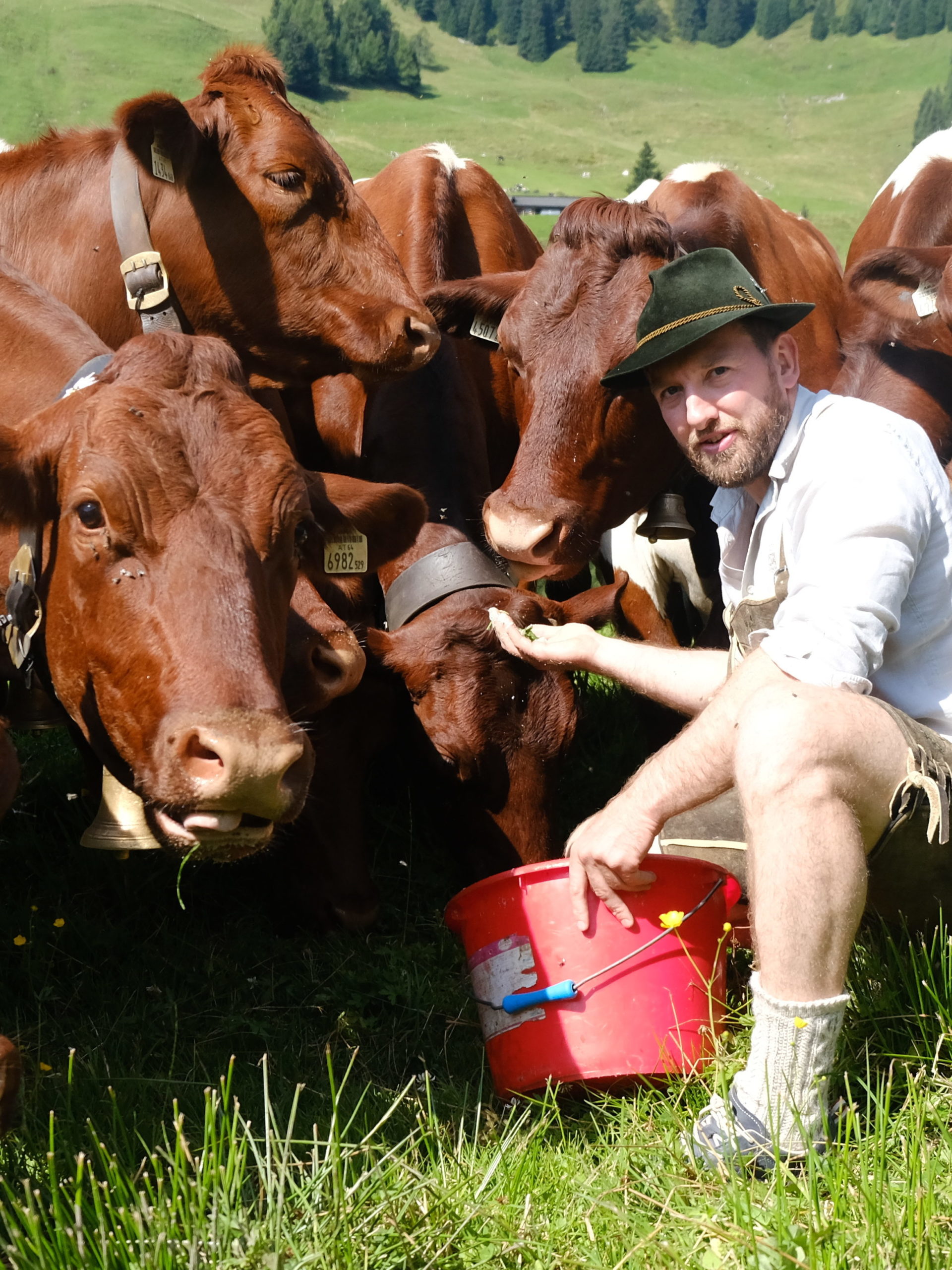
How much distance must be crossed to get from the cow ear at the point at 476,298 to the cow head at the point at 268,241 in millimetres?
206

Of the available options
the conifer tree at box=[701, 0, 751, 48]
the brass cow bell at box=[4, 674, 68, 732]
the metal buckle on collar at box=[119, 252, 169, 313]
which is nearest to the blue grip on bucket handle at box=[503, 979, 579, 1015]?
the brass cow bell at box=[4, 674, 68, 732]

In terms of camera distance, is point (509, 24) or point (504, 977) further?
point (509, 24)

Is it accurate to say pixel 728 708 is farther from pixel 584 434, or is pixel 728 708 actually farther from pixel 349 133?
pixel 349 133

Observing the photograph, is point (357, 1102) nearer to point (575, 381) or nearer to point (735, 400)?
point (735, 400)

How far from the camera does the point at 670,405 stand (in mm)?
3738

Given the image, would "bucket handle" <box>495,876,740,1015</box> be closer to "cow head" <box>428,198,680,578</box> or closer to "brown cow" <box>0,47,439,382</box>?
"cow head" <box>428,198,680,578</box>

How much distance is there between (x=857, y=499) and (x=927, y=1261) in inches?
64.1

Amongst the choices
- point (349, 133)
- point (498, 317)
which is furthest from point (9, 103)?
point (498, 317)

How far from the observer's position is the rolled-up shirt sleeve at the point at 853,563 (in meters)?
2.97

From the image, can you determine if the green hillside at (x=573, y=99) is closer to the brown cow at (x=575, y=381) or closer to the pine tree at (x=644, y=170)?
the pine tree at (x=644, y=170)

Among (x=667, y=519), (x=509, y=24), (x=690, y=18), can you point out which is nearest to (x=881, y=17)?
(x=690, y=18)

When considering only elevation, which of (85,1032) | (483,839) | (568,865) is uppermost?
(568,865)

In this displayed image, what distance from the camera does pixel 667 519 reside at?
17.1ft

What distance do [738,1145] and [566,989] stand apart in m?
0.57
